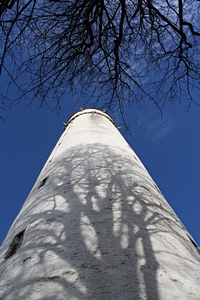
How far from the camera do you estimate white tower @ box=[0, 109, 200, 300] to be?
235 cm

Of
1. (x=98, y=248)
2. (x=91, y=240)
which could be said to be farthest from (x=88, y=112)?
(x=98, y=248)

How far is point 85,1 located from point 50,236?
12.2ft

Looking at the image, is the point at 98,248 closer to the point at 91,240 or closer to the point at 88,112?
the point at 91,240

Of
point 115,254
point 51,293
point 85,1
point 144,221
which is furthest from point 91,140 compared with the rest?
point 51,293

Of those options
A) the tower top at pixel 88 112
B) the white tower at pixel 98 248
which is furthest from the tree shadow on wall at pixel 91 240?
the tower top at pixel 88 112

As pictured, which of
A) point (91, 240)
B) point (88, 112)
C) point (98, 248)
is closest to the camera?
point (98, 248)

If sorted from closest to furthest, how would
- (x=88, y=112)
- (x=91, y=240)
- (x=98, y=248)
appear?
1. (x=98, y=248)
2. (x=91, y=240)
3. (x=88, y=112)

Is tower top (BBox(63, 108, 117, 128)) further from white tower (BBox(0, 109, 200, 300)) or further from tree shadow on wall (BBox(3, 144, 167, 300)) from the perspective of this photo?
white tower (BBox(0, 109, 200, 300))

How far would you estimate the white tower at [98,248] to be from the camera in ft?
7.72

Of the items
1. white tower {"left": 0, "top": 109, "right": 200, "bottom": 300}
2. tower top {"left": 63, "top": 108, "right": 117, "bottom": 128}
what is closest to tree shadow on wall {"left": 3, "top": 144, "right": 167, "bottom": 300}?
white tower {"left": 0, "top": 109, "right": 200, "bottom": 300}

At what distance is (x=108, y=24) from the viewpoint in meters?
5.36

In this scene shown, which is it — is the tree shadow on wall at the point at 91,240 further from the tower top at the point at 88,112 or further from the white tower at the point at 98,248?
the tower top at the point at 88,112

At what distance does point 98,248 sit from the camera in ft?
9.46

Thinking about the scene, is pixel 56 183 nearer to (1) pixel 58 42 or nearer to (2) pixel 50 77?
(2) pixel 50 77
